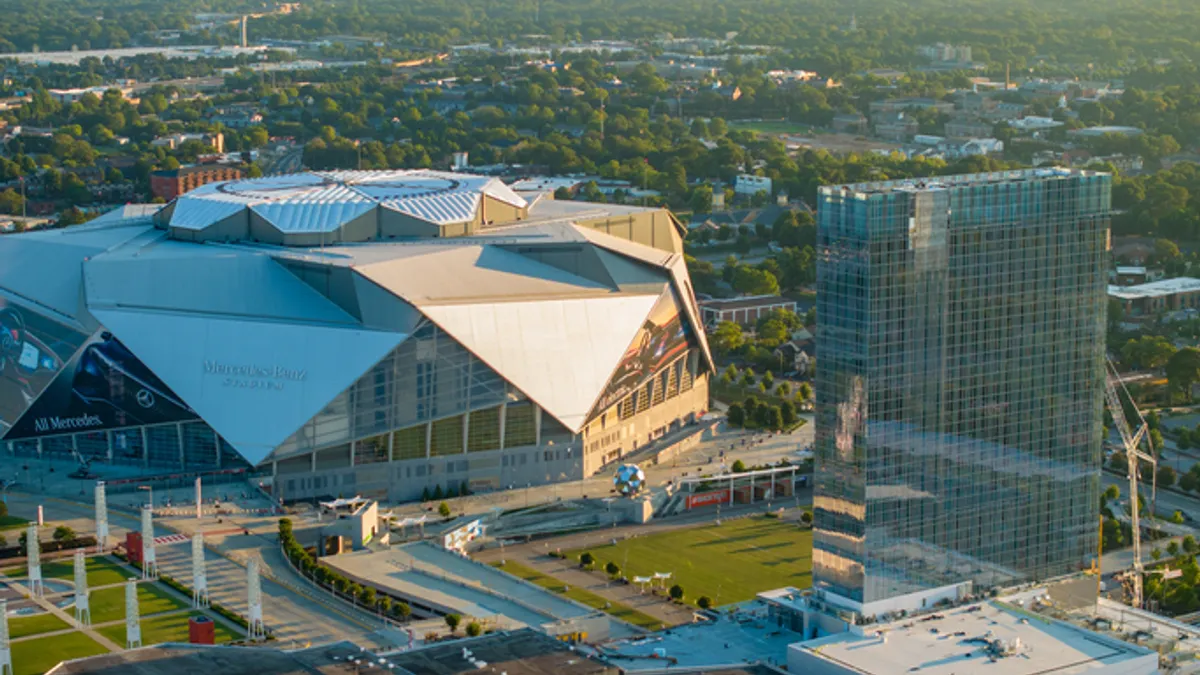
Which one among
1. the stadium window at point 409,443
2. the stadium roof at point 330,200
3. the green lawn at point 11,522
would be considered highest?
the stadium roof at point 330,200

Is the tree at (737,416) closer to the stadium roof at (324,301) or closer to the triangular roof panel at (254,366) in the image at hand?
the stadium roof at (324,301)

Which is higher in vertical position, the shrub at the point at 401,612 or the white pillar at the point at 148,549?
the white pillar at the point at 148,549

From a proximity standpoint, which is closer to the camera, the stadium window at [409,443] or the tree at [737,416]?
the stadium window at [409,443]

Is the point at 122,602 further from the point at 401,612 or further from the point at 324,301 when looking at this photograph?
the point at 324,301

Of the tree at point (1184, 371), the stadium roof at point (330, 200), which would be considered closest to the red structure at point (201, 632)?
the stadium roof at point (330, 200)

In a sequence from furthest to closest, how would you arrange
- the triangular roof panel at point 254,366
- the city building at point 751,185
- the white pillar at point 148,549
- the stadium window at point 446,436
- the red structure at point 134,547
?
1. the city building at point 751,185
2. the stadium window at point 446,436
3. the triangular roof panel at point 254,366
4. the red structure at point 134,547
5. the white pillar at point 148,549

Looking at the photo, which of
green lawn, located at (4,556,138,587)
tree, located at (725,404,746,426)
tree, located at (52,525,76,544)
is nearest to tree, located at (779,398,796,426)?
tree, located at (725,404,746,426)

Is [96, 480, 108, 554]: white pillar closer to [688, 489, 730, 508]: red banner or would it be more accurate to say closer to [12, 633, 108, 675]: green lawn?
[12, 633, 108, 675]: green lawn

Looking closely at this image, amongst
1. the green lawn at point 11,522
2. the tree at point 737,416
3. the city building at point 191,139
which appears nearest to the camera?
the green lawn at point 11,522
